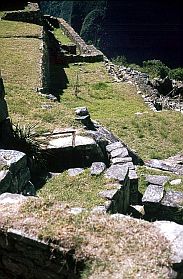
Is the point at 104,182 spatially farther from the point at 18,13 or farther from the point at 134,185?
the point at 18,13

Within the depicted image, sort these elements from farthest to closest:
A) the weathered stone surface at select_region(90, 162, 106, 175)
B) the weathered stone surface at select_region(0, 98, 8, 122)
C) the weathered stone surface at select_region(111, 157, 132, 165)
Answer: the weathered stone surface at select_region(111, 157, 132, 165), the weathered stone surface at select_region(0, 98, 8, 122), the weathered stone surface at select_region(90, 162, 106, 175)

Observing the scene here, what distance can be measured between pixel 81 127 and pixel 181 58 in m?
60.1

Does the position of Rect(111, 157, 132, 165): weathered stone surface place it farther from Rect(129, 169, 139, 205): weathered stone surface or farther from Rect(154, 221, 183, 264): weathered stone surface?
Rect(154, 221, 183, 264): weathered stone surface

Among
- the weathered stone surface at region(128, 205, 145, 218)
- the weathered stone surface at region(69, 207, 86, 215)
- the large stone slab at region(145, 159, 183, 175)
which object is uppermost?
the weathered stone surface at region(69, 207, 86, 215)

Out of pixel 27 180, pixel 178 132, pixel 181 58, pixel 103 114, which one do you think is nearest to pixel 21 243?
pixel 27 180

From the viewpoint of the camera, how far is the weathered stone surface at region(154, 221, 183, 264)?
4.62 metres

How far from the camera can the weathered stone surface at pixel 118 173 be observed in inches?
321

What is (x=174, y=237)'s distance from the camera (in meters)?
4.89

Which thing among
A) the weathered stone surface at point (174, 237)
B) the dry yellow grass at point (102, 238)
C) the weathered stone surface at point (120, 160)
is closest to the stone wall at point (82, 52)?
the weathered stone surface at point (120, 160)

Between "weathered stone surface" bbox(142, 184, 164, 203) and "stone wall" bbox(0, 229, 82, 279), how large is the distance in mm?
3142

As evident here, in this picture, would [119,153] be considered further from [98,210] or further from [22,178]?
[98,210]

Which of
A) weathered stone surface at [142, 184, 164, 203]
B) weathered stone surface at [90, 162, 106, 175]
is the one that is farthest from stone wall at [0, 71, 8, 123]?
weathered stone surface at [142, 184, 164, 203]

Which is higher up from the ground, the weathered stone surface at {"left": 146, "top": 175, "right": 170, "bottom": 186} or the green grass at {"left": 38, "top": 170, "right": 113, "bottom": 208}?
the green grass at {"left": 38, "top": 170, "right": 113, "bottom": 208}

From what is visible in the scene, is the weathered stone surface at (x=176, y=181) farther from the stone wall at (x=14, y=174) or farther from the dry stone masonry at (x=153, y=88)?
the dry stone masonry at (x=153, y=88)
